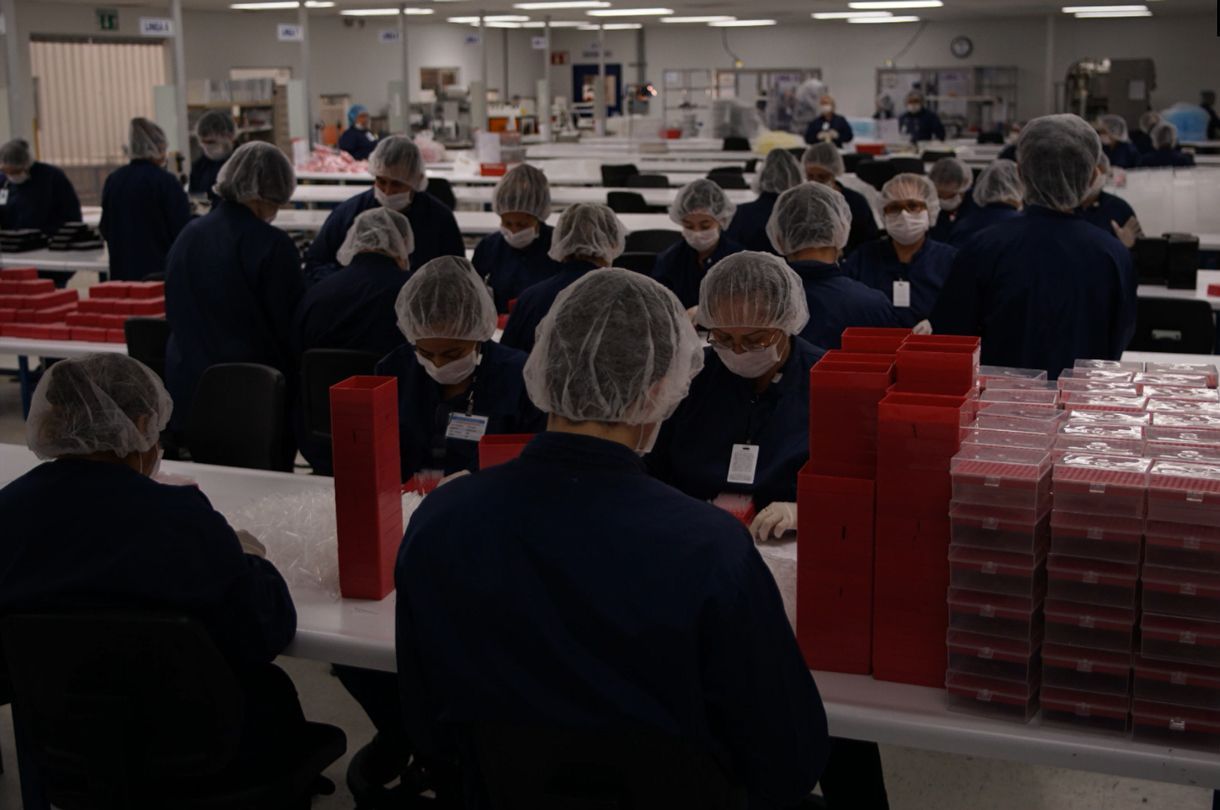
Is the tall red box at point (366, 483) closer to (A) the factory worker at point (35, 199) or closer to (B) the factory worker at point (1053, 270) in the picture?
(B) the factory worker at point (1053, 270)

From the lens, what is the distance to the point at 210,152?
7.88 meters

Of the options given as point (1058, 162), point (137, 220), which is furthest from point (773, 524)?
point (137, 220)

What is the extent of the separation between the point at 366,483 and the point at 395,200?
Answer: 11.5 feet

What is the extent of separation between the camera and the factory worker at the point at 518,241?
517 centimetres

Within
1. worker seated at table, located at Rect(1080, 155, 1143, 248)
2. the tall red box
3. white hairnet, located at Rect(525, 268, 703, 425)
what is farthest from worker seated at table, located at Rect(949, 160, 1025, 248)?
white hairnet, located at Rect(525, 268, 703, 425)

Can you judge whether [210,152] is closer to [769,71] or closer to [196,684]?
[196,684]

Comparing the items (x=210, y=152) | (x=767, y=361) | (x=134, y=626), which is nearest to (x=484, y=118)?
(x=210, y=152)

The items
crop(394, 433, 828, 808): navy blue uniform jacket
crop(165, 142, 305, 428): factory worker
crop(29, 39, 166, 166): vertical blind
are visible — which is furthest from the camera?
crop(29, 39, 166, 166): vertical blind

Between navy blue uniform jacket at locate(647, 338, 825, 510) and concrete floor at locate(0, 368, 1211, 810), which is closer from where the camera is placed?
navy blue uniform jacket at locate(647, 338, 825, 510)

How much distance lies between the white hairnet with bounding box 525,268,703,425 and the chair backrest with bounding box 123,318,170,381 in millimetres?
3221

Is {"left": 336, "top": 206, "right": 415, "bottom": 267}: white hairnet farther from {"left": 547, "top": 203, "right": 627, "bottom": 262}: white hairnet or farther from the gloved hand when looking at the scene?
the gloved hand

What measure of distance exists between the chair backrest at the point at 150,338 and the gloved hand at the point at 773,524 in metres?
2.82

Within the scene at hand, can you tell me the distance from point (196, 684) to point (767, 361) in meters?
1.42

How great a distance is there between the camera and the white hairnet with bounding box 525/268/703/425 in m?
1.61
